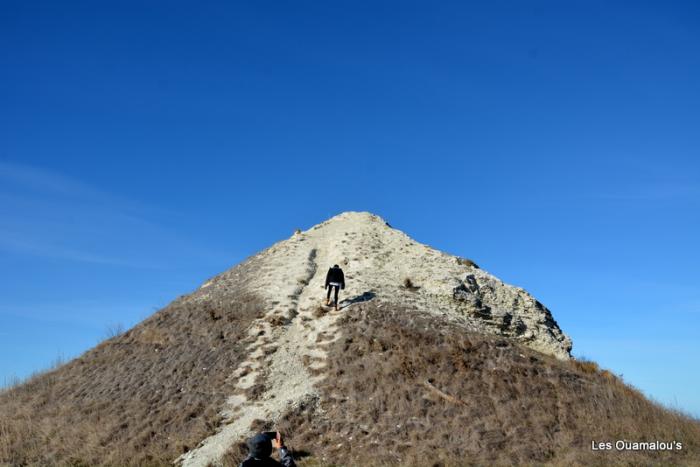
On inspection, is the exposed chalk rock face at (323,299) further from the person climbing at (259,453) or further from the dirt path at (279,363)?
the person climbing at (259,453)

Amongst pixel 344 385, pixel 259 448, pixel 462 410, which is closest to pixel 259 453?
pixel 259 448

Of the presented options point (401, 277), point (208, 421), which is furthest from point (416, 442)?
point (401, 277)

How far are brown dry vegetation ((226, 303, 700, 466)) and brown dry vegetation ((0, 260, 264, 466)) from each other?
14.4 feet

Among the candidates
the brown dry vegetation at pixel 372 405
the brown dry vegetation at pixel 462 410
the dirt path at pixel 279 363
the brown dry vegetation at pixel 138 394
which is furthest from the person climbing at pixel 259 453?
the brown dry vegetation at pixel 138 394

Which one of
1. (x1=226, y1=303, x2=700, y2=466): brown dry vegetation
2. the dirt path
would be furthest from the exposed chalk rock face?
(x1=226, y1=303, x2=700, y2=466): brown dry vegetation

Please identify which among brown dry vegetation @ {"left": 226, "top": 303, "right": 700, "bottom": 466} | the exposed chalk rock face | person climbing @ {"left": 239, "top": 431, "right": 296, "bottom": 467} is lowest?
person climbing @ {"left": 239, "top": 431, "right": 296, "bottom": 467}

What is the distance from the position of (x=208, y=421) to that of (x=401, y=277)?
16.7 meters

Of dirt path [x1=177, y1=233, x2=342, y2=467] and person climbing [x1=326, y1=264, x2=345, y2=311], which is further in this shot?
person climbing [x1=326, y1=264, x2=345, y2=311]

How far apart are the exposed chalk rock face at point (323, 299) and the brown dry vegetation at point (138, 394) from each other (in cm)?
113

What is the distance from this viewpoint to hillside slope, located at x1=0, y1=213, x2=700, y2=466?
73.6ft

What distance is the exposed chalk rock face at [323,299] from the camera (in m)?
26.0

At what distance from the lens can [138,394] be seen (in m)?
27.7

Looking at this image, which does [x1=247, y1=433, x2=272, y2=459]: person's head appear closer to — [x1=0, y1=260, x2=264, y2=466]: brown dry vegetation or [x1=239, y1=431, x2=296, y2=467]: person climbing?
[x1=239, y1=431, x2=296, y2=467]: person climbing

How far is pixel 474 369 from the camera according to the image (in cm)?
2672
